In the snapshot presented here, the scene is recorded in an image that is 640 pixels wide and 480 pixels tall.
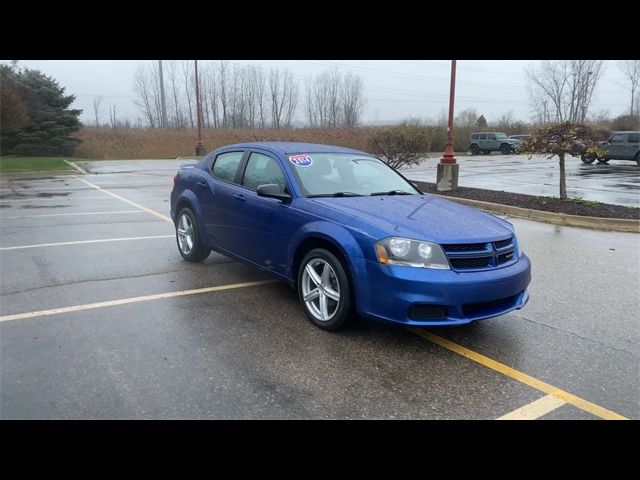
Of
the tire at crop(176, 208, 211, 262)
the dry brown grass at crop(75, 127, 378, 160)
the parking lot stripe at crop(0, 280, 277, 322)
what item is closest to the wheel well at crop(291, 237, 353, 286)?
the parking lot stripe at crop(0, 280, 277, 322)

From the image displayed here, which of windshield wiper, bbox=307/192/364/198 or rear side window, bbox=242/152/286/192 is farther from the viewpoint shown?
rear side window, bbox=242/152/286/192

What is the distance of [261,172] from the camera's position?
544cm

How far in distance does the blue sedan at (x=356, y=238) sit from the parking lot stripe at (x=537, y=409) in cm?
79

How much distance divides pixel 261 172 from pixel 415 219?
191cm

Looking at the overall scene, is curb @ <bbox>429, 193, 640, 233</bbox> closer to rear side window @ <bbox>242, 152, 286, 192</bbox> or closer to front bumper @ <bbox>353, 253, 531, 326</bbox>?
front bumper @ <bbox>353, 253, 531, 326</bbox>

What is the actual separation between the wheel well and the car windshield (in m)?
0.51

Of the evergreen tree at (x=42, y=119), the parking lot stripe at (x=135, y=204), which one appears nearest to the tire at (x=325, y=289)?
the parking lot stripe at (x=135, y=204)

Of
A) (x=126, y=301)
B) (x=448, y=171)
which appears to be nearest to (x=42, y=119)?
(x=448, y=171)

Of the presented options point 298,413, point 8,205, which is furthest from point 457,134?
point 298,413

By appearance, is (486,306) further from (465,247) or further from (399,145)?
(399,145)

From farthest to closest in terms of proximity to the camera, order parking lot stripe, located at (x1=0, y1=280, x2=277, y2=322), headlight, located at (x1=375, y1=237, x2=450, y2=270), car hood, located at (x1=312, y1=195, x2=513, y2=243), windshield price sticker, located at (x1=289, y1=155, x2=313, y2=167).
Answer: windshield price sticker, located at (x1=289, y1=155, x2=313, y2=167) → parking lot stripe, located at (x1=0, y1=280, x2=277, y2=322) → car hood, located at (x1=312, y1=195, x2=513, y2=243) → headlight, located at (x1=375, y1=237, x2=450, y2=270)

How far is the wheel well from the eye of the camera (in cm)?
422
